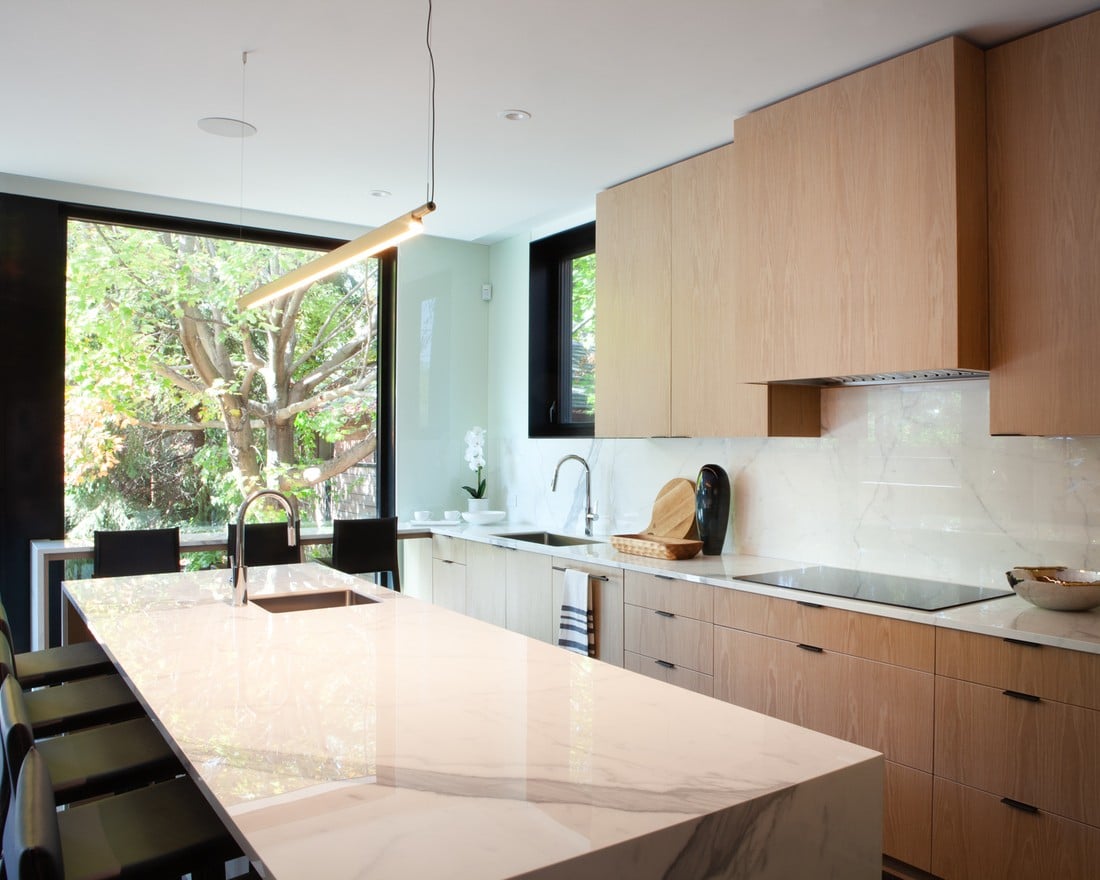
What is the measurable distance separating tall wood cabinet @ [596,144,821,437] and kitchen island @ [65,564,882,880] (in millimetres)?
1858

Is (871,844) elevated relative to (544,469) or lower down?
lower down

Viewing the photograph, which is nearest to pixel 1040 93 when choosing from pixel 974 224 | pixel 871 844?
pixel 974 224

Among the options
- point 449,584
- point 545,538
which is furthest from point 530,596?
point 449,584

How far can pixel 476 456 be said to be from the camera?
5652 millimetres

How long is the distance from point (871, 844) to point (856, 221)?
2.18 m

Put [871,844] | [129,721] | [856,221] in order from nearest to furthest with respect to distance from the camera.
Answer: [871,844], [129,721], [856,221]

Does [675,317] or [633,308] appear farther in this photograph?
[633,308]

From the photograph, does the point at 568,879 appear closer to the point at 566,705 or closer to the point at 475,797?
the point at 475,797

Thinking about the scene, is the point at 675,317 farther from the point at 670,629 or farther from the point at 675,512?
the point at 670,629

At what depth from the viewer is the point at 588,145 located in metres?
3.81

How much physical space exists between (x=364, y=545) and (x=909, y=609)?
3005 millimetres

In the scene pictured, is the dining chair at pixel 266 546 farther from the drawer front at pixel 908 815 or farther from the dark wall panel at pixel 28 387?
the drawer front at pixel 908 815

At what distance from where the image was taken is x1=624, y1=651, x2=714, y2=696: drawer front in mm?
3297

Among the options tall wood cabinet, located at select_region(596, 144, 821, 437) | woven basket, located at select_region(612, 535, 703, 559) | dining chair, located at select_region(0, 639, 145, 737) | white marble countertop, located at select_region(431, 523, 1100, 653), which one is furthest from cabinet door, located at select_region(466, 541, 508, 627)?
dining chair, located at select_region(0, 639, 145, 737)
